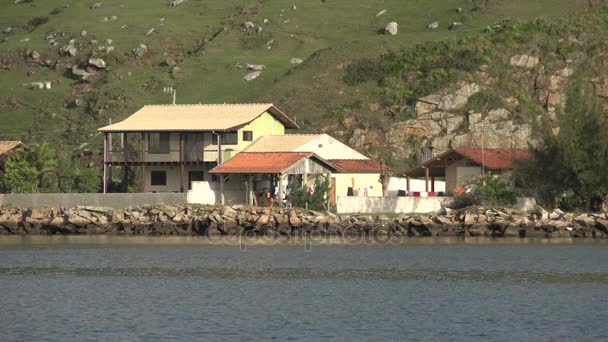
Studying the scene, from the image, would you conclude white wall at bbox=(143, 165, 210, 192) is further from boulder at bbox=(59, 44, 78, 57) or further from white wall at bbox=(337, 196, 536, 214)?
boulder at bbox=(59, 44, 78, 57)

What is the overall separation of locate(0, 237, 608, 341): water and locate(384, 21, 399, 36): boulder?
60.1 m

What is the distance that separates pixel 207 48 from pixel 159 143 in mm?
47774

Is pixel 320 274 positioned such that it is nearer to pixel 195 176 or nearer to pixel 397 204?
pixel 397 204

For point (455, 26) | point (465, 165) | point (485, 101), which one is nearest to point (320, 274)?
point (465, 165)

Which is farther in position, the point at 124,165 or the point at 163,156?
the point at 124,165

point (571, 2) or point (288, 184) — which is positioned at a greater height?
→ point (571, 2)

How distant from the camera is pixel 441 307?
132 feet

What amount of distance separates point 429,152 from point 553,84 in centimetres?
1391

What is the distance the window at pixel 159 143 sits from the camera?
8212 cm

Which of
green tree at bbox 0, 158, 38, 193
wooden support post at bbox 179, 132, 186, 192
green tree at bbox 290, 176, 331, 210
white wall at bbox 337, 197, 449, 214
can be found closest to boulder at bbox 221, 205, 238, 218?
green tree at bbox 290, 176, 331, 210

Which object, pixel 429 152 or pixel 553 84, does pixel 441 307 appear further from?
pixel 553 84

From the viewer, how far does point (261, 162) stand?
7731 cm

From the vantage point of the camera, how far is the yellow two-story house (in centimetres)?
8125

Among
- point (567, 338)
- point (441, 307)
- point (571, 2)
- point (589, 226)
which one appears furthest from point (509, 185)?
point (571, 2)
